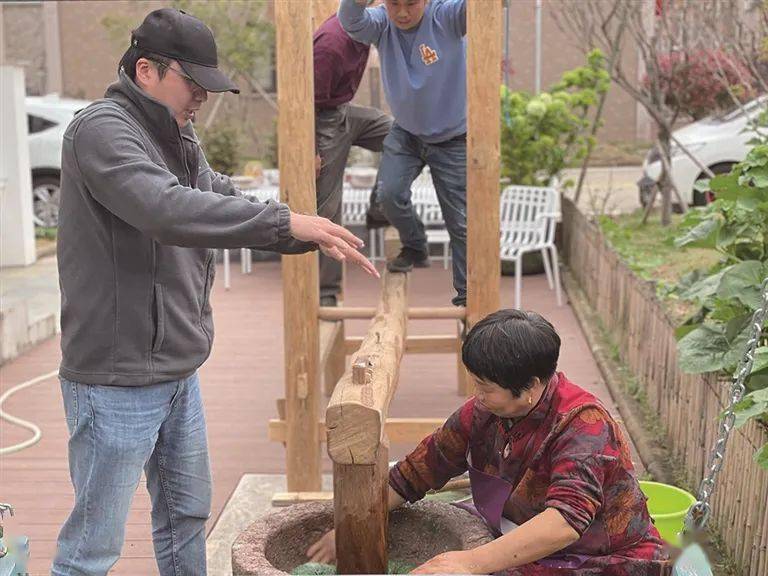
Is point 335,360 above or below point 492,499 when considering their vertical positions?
below

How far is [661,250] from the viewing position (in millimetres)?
9266

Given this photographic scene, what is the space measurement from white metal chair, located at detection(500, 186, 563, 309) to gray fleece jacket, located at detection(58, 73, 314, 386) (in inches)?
240

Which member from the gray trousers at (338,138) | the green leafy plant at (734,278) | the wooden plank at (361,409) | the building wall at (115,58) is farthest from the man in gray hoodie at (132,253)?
the building wall at (115,58)

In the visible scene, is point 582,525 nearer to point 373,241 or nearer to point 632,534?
point 632,534

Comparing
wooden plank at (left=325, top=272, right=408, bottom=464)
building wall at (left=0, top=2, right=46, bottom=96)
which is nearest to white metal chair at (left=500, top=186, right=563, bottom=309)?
Result: wooden plank at (left=325, top=272, right=408, bottom=464)

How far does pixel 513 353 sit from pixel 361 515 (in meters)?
0.52

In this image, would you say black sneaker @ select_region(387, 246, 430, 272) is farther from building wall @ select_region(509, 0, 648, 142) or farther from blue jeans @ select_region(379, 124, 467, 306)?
building wall @ select_region(509, 0, 648, 142)

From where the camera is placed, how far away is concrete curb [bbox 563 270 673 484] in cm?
475

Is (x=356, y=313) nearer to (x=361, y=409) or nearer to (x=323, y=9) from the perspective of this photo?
(x=323, y=9)

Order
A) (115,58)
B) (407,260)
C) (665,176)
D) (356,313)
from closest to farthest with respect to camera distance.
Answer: (356,313)
(407,260)
(665,176)
(115,58)

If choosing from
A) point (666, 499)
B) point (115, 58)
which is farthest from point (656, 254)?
point (115, 58)

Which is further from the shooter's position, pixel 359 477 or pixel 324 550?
pixel 324 550

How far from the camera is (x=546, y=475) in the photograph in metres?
2.57

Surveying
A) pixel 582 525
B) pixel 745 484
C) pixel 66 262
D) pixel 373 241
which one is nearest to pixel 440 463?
pixel 582 525
